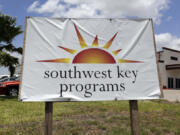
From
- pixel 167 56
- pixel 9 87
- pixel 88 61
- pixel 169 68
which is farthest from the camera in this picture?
pixel 167 56

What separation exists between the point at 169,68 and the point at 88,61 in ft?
91.4

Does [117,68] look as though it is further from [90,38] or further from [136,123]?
[136,123]

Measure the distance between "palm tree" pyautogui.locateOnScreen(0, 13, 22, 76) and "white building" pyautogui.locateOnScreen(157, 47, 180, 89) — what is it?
70.3 feet

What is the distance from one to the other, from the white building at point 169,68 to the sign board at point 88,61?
25.8 meters

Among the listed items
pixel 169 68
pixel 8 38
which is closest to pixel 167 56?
pixel 169 68

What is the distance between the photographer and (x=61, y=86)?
272cm

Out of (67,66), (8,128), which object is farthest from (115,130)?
(8,128)

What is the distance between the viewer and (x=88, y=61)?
285cm

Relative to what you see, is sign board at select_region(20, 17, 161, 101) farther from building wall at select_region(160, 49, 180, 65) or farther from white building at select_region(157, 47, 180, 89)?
building wall at select_region(160, 49, 180, 65)

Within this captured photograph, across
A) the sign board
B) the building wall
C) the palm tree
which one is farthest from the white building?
the sign board

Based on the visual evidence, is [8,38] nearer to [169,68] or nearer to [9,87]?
[9,87]

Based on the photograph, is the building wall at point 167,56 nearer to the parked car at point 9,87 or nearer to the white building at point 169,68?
the white building at point 169,68

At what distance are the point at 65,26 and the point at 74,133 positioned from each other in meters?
2.27

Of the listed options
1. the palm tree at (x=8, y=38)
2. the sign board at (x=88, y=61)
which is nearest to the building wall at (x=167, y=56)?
the palm tree at (x=8, y=38)
